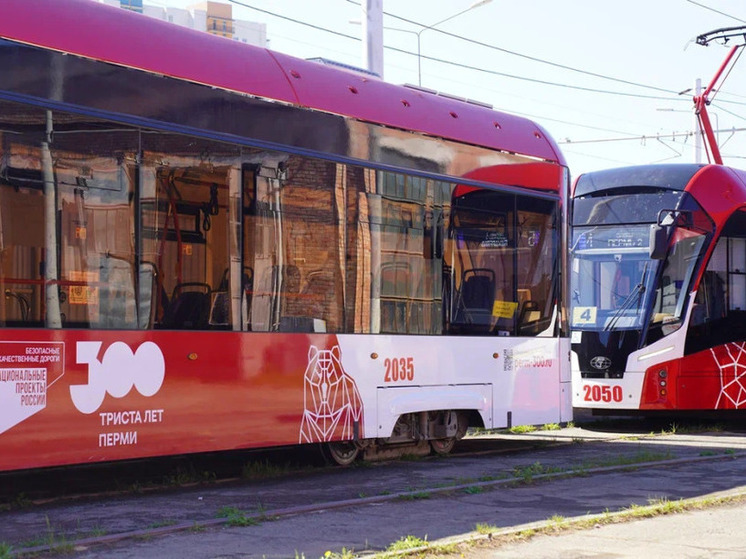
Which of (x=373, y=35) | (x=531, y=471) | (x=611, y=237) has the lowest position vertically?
(x=531, y=471)

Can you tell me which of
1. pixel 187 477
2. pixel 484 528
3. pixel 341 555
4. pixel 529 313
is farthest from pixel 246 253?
pixel 529 313

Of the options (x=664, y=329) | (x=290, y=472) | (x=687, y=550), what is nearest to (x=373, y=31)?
(x=664, y=329)

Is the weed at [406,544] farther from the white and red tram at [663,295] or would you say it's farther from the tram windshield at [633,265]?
the tram windshield at [633,265]

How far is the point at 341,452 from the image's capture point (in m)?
12.0

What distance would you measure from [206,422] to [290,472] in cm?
216

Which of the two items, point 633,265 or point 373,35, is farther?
point 373,35

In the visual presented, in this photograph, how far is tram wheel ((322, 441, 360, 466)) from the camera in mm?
11844

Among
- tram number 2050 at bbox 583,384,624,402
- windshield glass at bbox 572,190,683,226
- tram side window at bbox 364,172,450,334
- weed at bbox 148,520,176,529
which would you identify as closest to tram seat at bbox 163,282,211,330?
weed at bbox 148,520,176,529

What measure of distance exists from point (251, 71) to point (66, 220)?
2428 mm

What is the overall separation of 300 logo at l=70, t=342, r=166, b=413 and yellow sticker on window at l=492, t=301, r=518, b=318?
465cm

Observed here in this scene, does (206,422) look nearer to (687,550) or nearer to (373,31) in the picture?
(687,550)

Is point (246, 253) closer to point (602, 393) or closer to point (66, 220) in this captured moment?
point (66, 220)

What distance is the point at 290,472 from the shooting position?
11.6m

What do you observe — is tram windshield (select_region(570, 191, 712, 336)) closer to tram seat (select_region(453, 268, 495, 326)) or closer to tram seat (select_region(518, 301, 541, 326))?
tram seat (select_region(518, 301, 541, 326))
